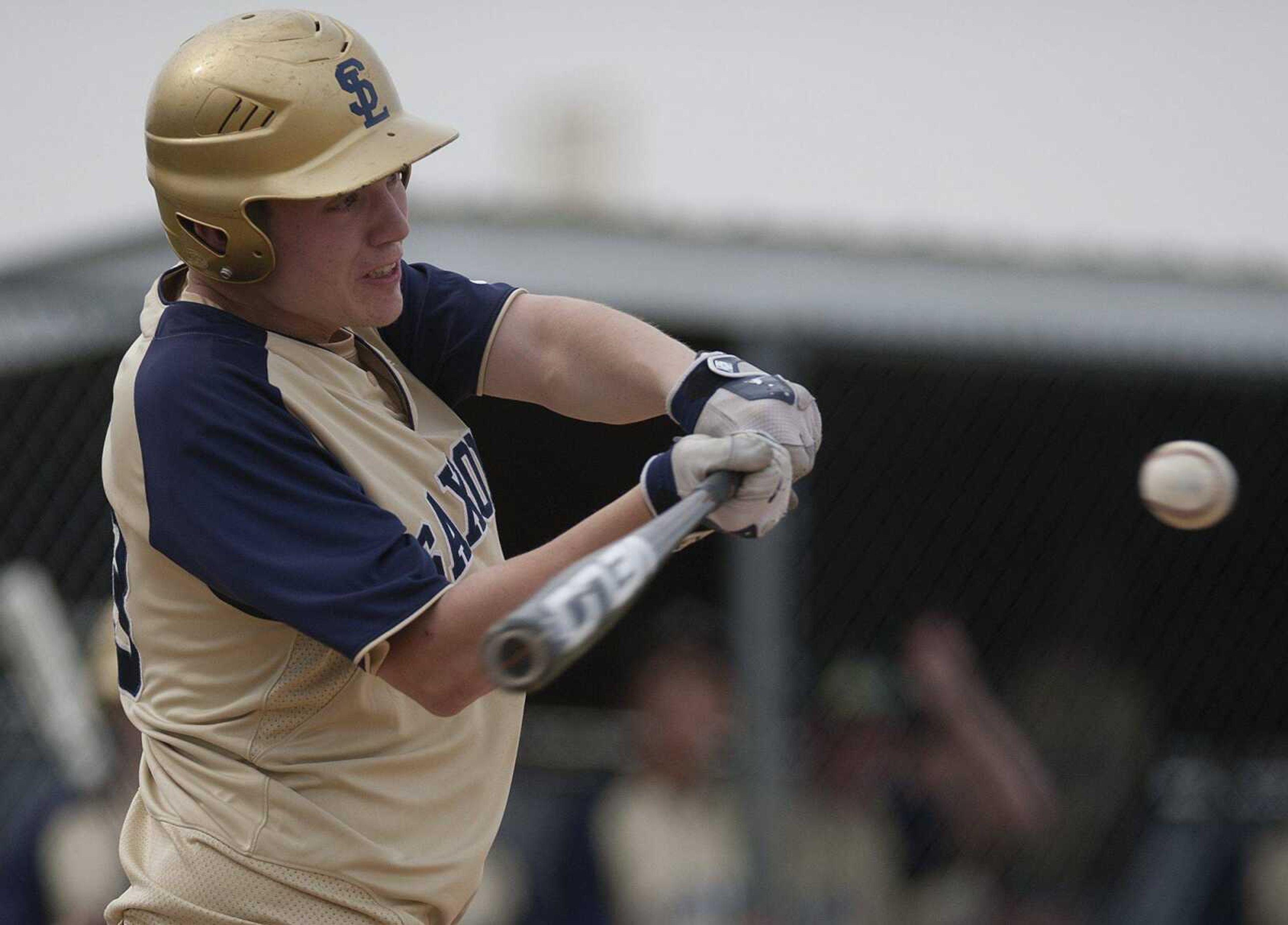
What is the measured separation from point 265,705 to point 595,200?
3.80 metres

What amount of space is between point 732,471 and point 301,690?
63 centimetres

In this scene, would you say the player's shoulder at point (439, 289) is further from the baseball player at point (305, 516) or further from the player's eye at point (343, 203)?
the player's eye at point (343, 203)

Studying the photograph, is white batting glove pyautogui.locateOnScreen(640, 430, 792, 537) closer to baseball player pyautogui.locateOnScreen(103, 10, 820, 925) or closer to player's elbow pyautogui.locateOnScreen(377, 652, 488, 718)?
baseball player pyautogui.locateOnScreen(103, 10, 820, 925)

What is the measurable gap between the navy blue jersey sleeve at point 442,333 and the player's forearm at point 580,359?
0.03 metres

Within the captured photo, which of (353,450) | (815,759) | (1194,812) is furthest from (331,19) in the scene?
(1194,812)

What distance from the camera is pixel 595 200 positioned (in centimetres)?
588

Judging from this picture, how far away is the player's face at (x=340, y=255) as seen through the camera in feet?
7.48

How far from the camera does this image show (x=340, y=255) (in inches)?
90.3

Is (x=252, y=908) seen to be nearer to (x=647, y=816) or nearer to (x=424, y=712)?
(x=424, y=712)

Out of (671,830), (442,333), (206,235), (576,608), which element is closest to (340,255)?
(206,235)

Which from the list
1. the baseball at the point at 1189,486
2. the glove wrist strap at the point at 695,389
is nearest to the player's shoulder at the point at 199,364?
the glove wrist strap at the point at 695,389

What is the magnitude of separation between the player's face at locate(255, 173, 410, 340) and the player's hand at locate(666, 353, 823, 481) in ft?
1.33

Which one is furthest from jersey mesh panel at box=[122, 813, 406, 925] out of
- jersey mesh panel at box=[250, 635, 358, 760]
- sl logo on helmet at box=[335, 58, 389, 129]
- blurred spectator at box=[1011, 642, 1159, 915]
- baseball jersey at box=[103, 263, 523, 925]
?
blurred spectator at box=[1011, 642, 1159, 915]

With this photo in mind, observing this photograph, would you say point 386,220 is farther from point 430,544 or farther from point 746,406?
point 746,406
